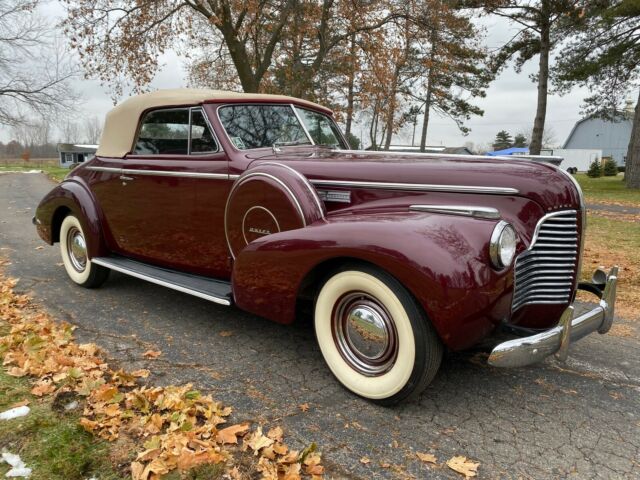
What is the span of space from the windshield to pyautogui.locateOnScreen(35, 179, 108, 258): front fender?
1.81 m

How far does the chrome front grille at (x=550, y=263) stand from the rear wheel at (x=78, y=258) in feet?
12.8

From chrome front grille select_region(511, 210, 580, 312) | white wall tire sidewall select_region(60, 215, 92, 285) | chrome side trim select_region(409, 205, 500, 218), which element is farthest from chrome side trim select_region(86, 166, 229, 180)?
chrome front grille select_region(511, 210, 580, 312)

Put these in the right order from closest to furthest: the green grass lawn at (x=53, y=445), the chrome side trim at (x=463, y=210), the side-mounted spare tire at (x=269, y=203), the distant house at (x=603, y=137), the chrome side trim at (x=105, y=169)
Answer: the green grass lawn at (x=53, y=445) < the chrome side trim at (x=463, y=210) < the side-mounted spare tire at (x=269, y=203) < the chrome side trim at (x=105, y=169) < the distant house at (x=603, y=137)

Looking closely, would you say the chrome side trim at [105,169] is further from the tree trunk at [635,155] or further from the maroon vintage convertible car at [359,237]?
the tree trunk at [635,155]

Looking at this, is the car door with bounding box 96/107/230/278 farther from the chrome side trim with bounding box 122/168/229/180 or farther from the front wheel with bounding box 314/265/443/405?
the front wheel with bounding box 314/265/443/405

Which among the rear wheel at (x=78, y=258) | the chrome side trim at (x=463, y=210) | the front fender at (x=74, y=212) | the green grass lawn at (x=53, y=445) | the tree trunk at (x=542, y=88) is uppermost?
the tree trunk at (x=542, y=88)

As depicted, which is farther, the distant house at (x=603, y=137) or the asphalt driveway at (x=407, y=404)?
the distant house at (x=603, y=137)

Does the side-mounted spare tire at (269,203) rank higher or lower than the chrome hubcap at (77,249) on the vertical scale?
higher

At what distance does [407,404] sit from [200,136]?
2.53 metres

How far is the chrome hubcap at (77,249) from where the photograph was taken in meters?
4.75

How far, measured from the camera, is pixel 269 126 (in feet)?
12.6

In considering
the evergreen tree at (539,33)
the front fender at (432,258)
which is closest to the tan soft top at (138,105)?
the front fender at (432,258)

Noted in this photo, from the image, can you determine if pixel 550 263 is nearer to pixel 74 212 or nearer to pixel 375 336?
pixel 375 336

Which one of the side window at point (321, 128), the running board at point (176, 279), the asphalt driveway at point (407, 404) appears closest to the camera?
the asphalt driveway at point (407, 404)
